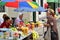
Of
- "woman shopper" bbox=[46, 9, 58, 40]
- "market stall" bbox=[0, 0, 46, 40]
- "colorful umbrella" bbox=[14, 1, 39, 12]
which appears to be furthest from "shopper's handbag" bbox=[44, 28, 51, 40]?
"colorful umbrella" bbox=[14, 1, 39, 12]

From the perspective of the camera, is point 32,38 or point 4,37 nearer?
point 4,37

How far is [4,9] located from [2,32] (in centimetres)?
692

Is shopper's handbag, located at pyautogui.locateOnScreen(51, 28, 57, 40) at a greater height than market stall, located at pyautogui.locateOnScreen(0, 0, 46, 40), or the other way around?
market stall, located at pyautogui.locateOnScreen(0, 0, 46, 40)

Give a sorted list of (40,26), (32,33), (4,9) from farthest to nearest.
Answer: (4,9) → (40,26) → (32,33)

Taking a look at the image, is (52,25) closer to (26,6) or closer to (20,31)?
(26,6)

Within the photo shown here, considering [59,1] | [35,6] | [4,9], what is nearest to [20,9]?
[35,6]

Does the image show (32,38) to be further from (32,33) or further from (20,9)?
(20,9)

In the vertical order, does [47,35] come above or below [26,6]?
below

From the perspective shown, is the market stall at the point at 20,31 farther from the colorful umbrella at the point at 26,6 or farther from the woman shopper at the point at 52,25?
the woman shopper at the point at 52,25

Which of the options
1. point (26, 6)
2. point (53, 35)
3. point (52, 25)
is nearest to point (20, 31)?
point (26, 6)

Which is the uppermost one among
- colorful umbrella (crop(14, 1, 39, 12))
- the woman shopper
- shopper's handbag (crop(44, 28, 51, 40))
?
colorful umbrella (crop(14, 1, 39, 12))

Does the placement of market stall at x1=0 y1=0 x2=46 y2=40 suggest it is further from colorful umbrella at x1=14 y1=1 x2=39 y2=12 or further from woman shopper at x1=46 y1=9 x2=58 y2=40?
woman shopper at x1=46 y1=9 x2=58 y2=40

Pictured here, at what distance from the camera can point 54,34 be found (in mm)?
7898

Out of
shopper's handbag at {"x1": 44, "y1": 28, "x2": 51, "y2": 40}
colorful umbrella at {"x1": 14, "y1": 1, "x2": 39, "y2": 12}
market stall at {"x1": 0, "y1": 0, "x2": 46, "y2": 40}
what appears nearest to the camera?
market stall at {"x1": 0, "y1": 0, "x2": 46, "y2": 40}
